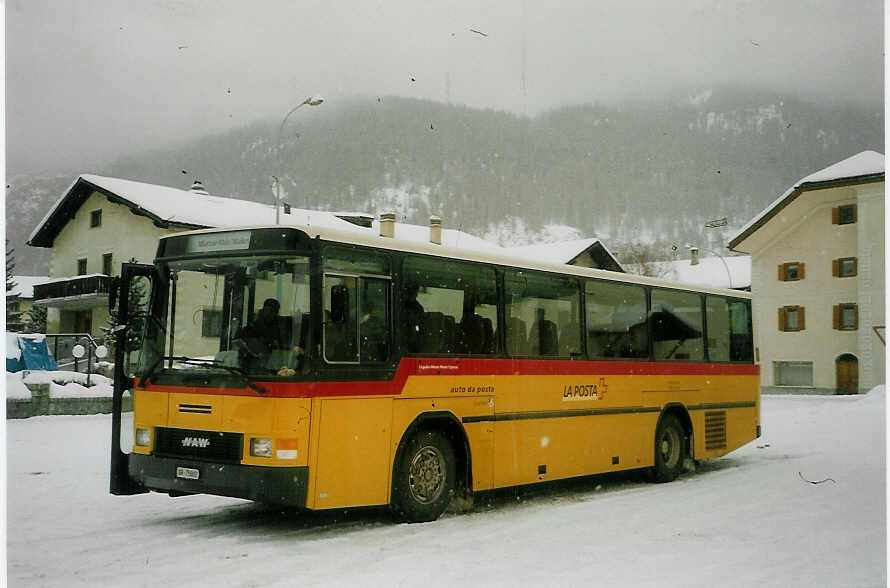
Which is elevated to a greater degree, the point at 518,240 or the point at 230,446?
the point at 518,240

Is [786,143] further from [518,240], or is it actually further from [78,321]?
[518,240]

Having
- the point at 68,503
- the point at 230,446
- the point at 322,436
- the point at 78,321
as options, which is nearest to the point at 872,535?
the point at 322,436

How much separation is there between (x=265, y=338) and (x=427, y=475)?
85.2 inches

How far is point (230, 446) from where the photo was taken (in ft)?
25.2

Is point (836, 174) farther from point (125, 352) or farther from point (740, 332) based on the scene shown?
point (125, 352)

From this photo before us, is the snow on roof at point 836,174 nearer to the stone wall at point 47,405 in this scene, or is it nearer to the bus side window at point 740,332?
the bus side window at point 740,332

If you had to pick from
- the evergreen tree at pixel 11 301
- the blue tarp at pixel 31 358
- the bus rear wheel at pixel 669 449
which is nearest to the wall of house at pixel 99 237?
the evergreen tree at pixel 11 301

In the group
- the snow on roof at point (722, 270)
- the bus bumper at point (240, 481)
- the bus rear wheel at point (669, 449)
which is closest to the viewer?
the bus bumper at point (240, 481)

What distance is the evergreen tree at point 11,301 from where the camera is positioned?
11398mm

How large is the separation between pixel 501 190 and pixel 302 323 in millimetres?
14310

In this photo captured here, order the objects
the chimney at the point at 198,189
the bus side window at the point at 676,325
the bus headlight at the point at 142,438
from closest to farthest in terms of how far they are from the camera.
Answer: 1. the bus headlight at the point at 142,438
2. the bus side window at the point at 676,325
3. the chimney at the point at 198,189

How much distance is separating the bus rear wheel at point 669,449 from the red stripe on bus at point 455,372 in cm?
72

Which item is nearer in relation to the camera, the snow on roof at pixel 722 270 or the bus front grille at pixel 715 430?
the bus front grille at pixel 715 430

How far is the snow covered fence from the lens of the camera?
1488 cm
